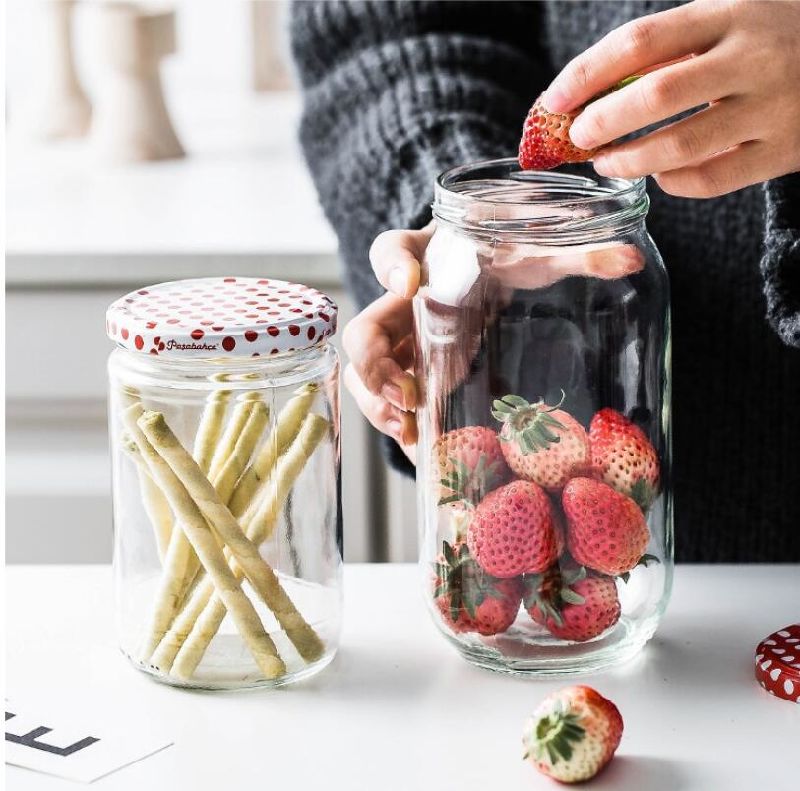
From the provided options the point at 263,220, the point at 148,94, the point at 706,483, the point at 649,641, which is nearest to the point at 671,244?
the point at 706,483

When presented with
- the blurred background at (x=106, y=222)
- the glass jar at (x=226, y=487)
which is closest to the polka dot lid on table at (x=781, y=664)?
the glass jar at (x=226, y=487)

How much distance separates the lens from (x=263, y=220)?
4.74ft

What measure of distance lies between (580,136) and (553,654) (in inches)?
10.2

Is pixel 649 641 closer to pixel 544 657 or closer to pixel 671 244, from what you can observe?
pixel 544 657

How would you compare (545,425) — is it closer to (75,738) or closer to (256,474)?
(256,474)

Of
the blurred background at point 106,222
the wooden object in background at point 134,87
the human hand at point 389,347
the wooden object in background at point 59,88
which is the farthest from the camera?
the wooden object in background at point 59,88

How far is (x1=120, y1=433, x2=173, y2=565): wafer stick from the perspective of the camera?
65cm

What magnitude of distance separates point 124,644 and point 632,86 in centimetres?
38

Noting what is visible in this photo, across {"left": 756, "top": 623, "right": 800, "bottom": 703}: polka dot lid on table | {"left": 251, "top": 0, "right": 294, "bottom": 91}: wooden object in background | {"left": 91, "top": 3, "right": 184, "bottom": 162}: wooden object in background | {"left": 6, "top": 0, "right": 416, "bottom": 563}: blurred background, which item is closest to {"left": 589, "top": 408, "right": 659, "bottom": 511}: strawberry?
{"left": 756, "top": 623, "right": 800, "bottom": 703}: polka dot lid on table

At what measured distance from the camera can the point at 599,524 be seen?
62cm

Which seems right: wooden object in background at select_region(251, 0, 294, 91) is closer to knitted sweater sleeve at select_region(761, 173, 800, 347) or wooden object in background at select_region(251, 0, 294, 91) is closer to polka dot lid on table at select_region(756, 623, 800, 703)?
knitted sweater sleeve at select_region(761, 173, 800, 347)

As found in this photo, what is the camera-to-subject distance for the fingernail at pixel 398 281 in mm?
657

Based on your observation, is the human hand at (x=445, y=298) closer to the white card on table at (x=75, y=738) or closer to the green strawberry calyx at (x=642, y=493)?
the green strawberry calyx at (x=642, y=493)

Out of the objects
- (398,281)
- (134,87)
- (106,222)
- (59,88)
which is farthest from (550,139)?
(59,88)
